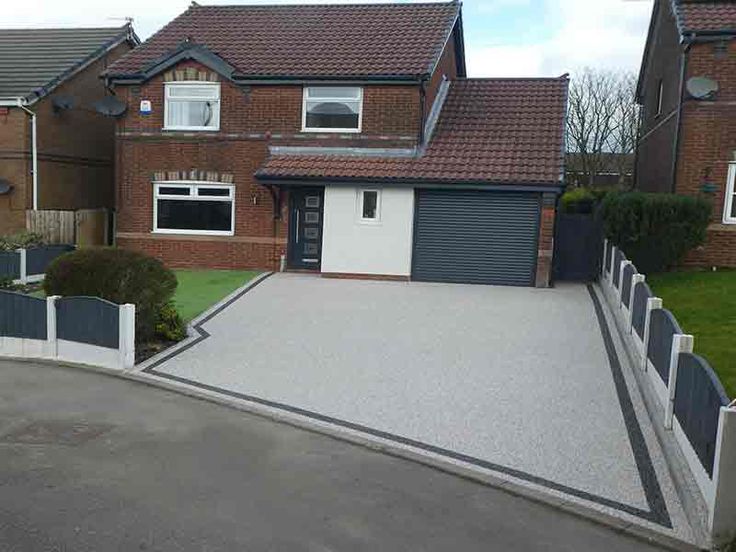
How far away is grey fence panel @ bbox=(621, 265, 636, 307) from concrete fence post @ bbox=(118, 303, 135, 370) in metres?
7.63

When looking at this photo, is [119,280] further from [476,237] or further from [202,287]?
[476,237]

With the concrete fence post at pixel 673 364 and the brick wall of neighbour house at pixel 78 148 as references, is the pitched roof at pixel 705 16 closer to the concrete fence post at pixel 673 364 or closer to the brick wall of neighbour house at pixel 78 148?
the concrete fence post at pixel 673 364

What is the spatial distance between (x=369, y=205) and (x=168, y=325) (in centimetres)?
753

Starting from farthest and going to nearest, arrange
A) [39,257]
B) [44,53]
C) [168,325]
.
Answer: [44,53]
[39,257]
[168,325]

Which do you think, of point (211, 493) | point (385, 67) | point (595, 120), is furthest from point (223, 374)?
point (595, 120)

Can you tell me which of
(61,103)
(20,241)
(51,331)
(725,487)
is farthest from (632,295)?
(61,103)

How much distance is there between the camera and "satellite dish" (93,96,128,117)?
19500 millimetres

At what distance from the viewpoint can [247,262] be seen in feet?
64.2

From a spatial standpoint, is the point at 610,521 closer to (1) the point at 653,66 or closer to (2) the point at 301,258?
(2) the point at 301,258

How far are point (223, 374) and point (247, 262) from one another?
9.53 metres

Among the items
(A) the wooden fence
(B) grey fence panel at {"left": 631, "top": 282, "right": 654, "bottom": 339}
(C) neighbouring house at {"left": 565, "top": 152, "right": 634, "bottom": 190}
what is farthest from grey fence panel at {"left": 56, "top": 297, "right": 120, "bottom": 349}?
(C) neighbouring house at {"left": 565, "top": 152, "right": 634, "bottom": 190}

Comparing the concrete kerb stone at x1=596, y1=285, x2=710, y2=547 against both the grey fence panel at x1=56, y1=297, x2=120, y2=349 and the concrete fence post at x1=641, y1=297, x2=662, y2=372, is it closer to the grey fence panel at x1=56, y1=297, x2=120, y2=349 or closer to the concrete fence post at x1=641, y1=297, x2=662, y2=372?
the concrete fence post at x1=641, y1=297, x2=662, y2=372

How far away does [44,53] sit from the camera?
23.3 meters

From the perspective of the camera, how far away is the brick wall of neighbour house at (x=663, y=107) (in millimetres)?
18625
